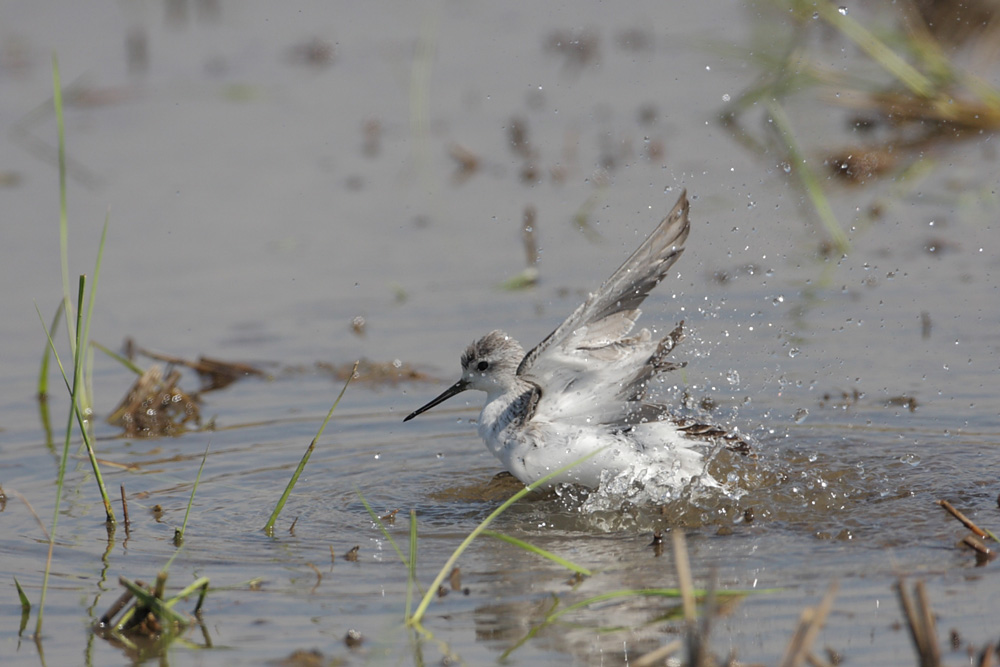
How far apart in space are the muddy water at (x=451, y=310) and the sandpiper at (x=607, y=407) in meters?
0.23

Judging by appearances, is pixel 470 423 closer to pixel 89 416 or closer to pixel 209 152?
pixel 89 416

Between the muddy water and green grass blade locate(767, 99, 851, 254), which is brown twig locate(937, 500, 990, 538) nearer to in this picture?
the muddy water

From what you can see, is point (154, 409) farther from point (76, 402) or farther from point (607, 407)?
point (607, 407)

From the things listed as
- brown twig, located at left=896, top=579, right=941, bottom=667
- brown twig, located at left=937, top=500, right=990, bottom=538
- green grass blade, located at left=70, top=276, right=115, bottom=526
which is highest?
green grass blade, located at left=70, top=276, right=115, bottom=526

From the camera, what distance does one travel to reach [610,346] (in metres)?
5.73

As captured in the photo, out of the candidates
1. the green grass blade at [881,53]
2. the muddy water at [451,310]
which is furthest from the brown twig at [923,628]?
the green grass blade at [881,53]

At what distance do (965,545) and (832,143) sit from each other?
Result: 20.8ft

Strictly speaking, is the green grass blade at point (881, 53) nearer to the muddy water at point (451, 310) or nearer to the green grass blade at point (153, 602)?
the muddy water at point (451, 310)

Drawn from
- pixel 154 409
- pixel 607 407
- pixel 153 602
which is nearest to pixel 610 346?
pixel 607 407

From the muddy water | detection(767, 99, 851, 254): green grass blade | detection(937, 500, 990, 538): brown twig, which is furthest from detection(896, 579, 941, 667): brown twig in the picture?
detection(767, 99, 851, 254): green grass blade

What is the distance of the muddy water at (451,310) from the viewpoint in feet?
15.1

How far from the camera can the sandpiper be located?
213 inches

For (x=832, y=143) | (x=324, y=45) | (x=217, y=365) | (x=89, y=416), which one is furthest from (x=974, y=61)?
(x=89, y=416)

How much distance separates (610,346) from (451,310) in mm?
2701
